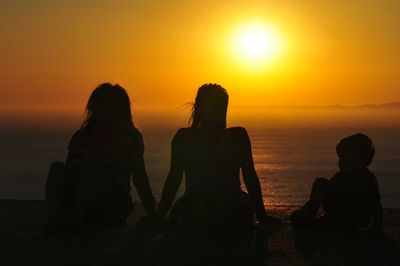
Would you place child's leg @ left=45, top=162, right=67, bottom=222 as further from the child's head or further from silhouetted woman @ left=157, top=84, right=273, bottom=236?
the child's head

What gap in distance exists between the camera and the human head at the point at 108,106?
19.1 feet

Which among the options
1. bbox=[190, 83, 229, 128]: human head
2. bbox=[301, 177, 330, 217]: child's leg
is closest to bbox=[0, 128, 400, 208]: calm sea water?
bbox=[301, 177, 330, 217]: child's leg

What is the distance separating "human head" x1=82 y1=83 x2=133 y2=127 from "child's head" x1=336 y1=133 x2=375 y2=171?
1984 millimetres

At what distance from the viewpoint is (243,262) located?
Answer: 192 inches

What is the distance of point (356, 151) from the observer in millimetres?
5926

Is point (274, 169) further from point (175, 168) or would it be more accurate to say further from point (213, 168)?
point (213, 168)

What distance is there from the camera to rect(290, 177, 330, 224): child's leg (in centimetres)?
604

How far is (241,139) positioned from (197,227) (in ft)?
3.06

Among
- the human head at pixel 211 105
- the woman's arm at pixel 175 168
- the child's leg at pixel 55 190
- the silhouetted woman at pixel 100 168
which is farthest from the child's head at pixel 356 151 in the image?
the child's leg at pixel 55 190

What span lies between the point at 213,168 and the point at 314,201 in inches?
40.7

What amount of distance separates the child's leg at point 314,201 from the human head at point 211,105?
3.46 feet

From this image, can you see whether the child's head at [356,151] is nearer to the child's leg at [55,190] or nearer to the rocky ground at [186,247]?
the rocky ground at [186,247]

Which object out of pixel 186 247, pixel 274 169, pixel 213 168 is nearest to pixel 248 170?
pixel 213 168

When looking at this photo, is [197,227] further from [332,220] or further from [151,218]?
[332,220]
